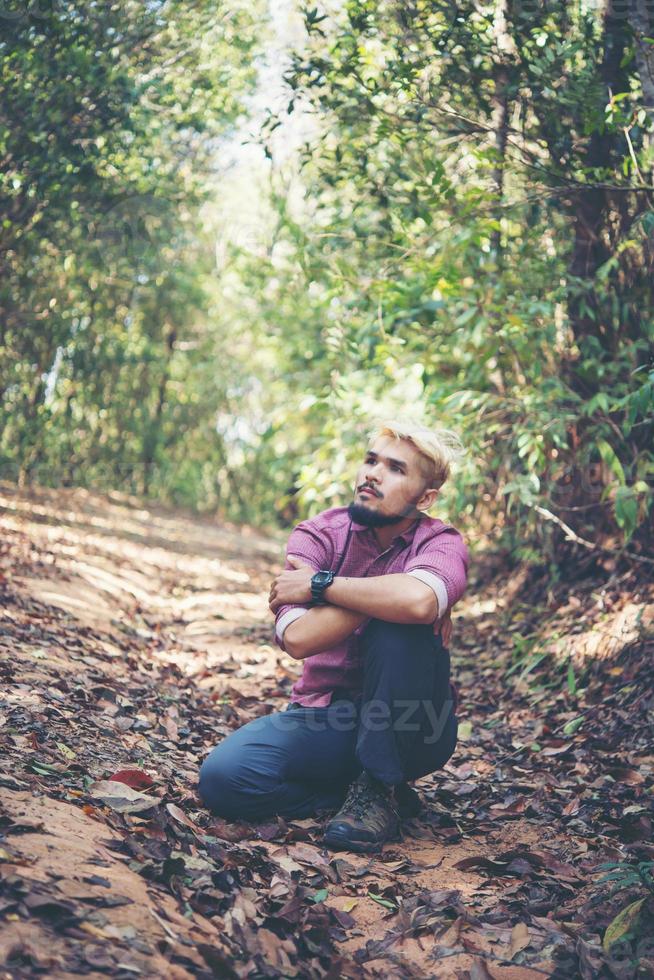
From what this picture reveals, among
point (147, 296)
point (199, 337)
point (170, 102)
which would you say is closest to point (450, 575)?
point (170, 102)

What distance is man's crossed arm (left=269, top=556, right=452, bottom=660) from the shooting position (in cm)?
300

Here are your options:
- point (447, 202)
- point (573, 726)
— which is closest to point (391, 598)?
point (573, 726)

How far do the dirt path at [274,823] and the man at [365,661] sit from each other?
0.13m

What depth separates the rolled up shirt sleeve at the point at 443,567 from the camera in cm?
307

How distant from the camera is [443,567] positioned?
10.3ft

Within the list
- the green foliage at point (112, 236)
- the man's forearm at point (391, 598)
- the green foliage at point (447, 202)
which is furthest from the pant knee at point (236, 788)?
the green foliage at point (112, 236)

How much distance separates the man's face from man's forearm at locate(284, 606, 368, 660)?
0.39 metres

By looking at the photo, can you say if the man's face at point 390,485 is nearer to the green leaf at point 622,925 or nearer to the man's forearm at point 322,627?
the man's forearm at point 322,627

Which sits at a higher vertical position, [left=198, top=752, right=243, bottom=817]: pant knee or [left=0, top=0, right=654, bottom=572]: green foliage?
[left=0, top=0, right=654, bottom=572]: green foliage

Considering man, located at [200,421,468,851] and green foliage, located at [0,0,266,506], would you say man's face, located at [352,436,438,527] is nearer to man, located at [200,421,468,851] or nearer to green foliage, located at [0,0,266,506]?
man, located at [200,421,468,851]

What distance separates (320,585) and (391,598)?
261 millimetres

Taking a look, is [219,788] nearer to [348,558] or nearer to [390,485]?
[348,558]

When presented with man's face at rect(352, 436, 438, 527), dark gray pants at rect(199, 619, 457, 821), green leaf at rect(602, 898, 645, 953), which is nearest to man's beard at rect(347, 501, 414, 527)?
man's face at rect(352, 436, 438, 527)

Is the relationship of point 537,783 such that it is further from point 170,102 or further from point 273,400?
point 273,400
